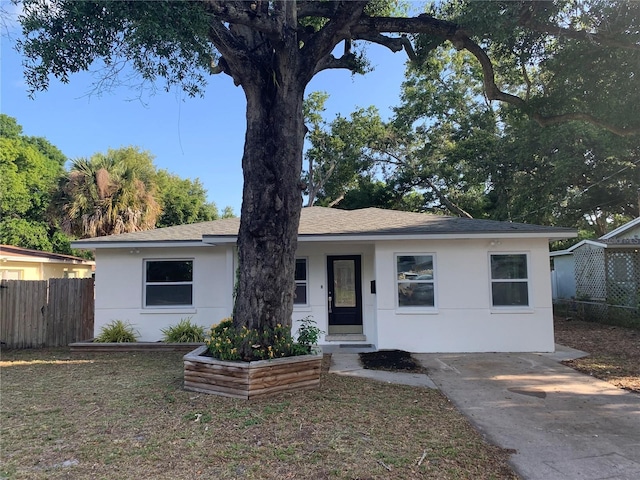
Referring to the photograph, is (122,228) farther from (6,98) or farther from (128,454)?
(128,454)

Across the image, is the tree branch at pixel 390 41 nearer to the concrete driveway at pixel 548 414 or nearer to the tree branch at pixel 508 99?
the tree branch at pixel 508 99

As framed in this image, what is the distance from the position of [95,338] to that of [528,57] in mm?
12279

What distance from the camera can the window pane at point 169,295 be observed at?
10.4 m

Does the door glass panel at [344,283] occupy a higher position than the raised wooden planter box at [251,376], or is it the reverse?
the door glass panel at [344,283]

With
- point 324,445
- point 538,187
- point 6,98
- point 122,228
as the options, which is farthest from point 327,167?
point 324,445

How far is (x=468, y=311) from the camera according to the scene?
920cm

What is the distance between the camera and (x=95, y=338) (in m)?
10.0

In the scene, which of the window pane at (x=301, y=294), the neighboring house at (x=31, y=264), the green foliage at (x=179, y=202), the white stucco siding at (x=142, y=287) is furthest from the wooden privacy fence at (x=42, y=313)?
the green foliage at (x=179, y=202)

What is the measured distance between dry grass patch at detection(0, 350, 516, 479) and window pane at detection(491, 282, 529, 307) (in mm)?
4172

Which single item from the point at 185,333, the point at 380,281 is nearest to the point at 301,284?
the point at 380,281

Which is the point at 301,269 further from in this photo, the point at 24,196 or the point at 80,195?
the point at 24,196

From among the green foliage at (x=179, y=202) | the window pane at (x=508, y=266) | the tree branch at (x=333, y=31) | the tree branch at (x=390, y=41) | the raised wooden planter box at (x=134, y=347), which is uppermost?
the green foliage at (x=179, y=202)

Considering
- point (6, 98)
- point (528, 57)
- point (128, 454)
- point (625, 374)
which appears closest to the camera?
point (128, 454)

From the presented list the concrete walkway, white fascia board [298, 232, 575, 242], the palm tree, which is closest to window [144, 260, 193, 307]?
white fascia board [298, 232, 575, 242]
